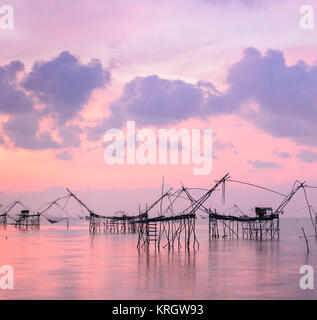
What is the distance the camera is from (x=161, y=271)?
86.5 feet

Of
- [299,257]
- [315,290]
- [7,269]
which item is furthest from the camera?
[299,257]

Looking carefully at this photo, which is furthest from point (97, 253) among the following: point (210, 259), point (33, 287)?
→ point (33, 287)

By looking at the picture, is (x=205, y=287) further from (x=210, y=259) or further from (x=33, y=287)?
(x=210, y=259)

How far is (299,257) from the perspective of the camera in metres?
36.3

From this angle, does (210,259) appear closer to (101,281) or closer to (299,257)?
(299,257)
